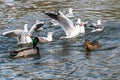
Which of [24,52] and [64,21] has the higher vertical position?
[64,21]

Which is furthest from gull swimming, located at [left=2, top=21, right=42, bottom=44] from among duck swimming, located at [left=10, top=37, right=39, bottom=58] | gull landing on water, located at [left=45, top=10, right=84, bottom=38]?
duck swimming, located at [left=10, top=37, right=39, bottom=58]

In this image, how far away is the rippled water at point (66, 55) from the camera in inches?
611

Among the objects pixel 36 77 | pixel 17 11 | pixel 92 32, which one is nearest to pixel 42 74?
pixel 36 77

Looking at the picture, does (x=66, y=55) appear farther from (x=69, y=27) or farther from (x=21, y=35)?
(x=69, y=27)

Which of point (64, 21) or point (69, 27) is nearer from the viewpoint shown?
point (64, 21)

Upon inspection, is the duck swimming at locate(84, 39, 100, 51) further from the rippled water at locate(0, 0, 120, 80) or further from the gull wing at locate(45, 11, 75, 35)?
the gull wing at locate(45, 11, 75, 35)

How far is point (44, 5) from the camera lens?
105 ft

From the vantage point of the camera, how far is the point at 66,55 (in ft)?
59.5

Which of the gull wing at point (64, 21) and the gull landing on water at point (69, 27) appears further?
the gull landing on water at point (69, 27)

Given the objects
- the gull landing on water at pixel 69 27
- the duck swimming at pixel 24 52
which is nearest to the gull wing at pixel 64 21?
the gull landing on water at pixel 69 27

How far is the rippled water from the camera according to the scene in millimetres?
15509

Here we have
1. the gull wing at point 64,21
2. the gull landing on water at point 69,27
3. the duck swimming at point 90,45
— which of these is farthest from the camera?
the gull landing on water at point 69,27

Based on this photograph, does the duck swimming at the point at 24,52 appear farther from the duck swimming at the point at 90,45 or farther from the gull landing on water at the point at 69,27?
the gull landing on water at the point at 69,27

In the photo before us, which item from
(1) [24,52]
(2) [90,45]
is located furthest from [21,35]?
(2) [90,45]
